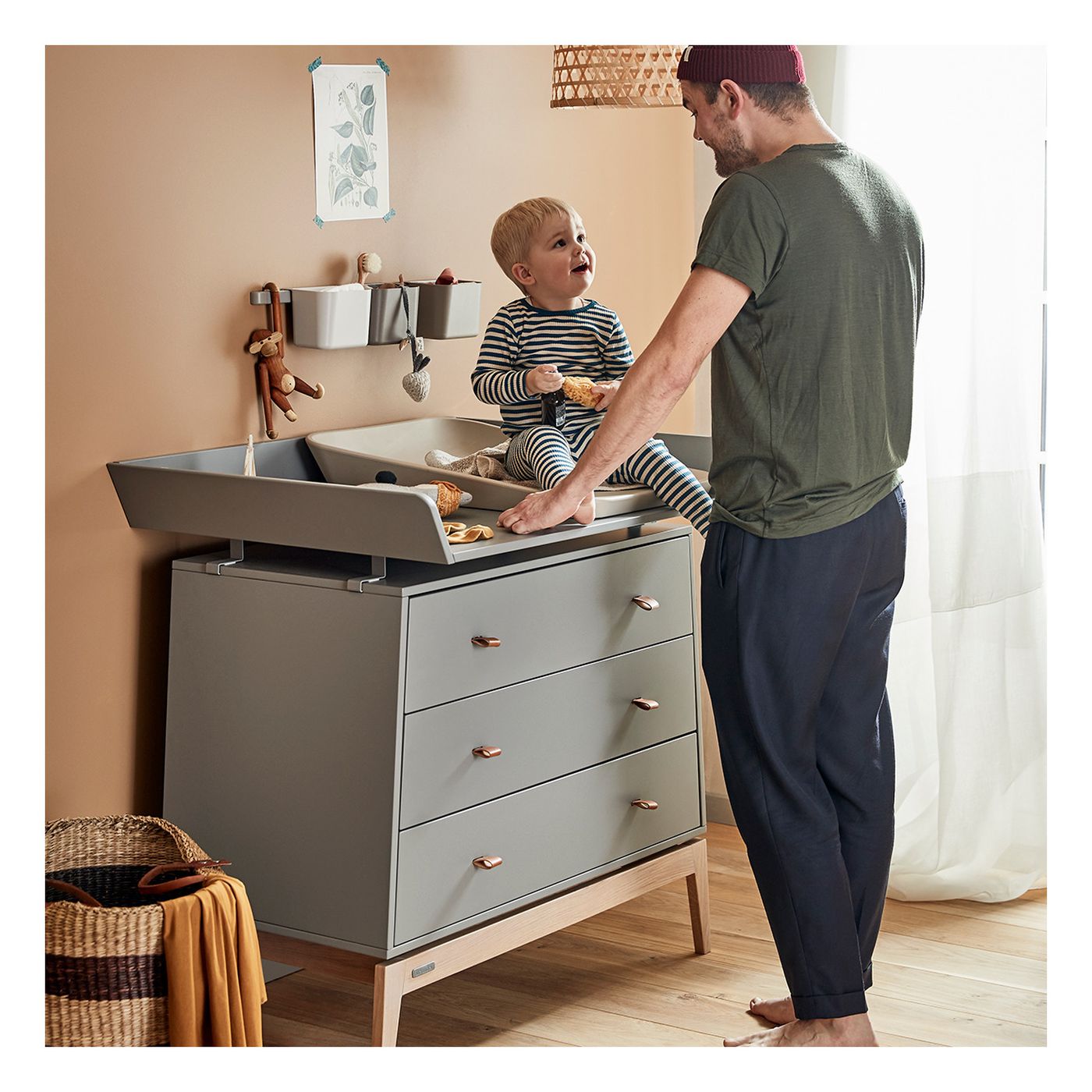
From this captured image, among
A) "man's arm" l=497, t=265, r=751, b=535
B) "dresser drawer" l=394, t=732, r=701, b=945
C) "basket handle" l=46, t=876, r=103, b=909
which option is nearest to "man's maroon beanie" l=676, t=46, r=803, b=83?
"man's arm" l=497, t=265, r=751, b=535

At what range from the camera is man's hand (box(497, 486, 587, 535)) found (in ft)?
7.31

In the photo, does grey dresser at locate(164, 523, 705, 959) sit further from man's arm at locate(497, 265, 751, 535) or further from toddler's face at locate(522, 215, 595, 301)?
toddler's face at locate(522, 215, 595, 301)

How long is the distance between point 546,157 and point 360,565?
1204 millimetres

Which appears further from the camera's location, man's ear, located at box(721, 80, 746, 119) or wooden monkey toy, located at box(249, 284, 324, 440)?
wooden monkey toy, located at box(249, 284, 324, 440)

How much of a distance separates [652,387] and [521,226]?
2.07 feet

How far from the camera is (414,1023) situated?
2.41 metres

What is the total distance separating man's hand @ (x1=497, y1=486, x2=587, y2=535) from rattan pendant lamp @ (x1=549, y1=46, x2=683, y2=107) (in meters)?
0.90

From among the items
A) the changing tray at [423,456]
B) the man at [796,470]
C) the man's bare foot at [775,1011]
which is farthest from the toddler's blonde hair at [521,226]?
the man's bare foot at [775,1011]

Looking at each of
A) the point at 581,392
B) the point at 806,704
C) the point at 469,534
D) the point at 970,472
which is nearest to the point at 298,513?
the point at 469,534

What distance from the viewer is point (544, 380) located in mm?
2518

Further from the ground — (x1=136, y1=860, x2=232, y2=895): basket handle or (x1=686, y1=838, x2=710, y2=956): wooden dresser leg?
(x1=136, y1=860, x2=232, y2=895): basket handle

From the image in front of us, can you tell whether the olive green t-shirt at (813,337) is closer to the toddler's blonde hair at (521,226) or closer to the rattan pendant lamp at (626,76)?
the toddler's blonde hair at (521,226)

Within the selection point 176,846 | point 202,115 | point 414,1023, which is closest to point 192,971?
point 176,846
